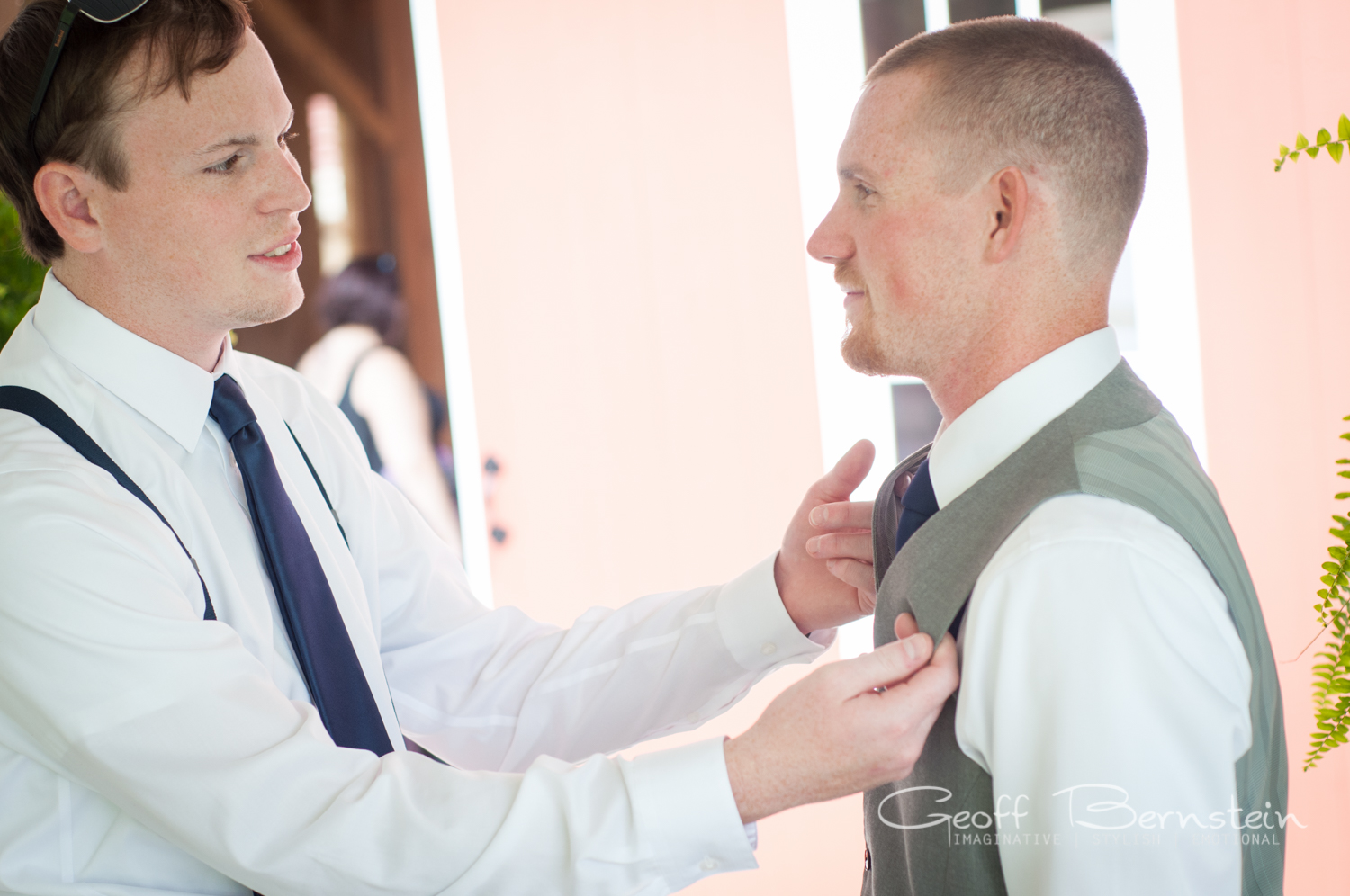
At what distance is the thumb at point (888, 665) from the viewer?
3.25 feet

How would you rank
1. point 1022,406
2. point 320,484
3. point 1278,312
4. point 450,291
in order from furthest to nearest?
point 450,291
point 1278,312
point 320,484
point 1022,406

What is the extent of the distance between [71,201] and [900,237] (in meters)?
1.13

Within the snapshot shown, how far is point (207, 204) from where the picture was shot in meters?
1.37

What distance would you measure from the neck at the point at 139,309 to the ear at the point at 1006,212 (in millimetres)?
1058

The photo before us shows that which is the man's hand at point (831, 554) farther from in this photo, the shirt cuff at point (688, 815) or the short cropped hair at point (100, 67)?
the short cropped hair at point (100, 67)

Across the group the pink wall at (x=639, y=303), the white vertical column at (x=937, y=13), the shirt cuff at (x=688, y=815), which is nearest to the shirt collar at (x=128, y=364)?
the shirt cuff at (x=688, y=815)

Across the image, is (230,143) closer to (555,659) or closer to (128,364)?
(128,364)

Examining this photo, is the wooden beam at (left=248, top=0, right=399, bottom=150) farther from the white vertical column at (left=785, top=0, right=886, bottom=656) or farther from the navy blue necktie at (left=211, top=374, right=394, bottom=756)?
the navy blue necktie at (left=211, top=374, right=394, bottom=756)

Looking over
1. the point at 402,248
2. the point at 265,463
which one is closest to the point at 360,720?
the point at 265,463

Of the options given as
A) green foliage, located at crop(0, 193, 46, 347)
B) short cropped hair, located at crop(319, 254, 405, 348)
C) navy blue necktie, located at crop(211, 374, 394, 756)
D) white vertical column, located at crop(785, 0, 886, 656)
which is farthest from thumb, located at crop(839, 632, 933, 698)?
short cropped hair, located at crop(319, 254, 405, 348)

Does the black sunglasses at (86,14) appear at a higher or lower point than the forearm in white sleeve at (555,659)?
higher

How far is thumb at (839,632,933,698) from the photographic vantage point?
99 centimetres

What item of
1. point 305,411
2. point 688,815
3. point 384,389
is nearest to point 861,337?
point 688,815

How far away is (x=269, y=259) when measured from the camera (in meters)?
1.42
